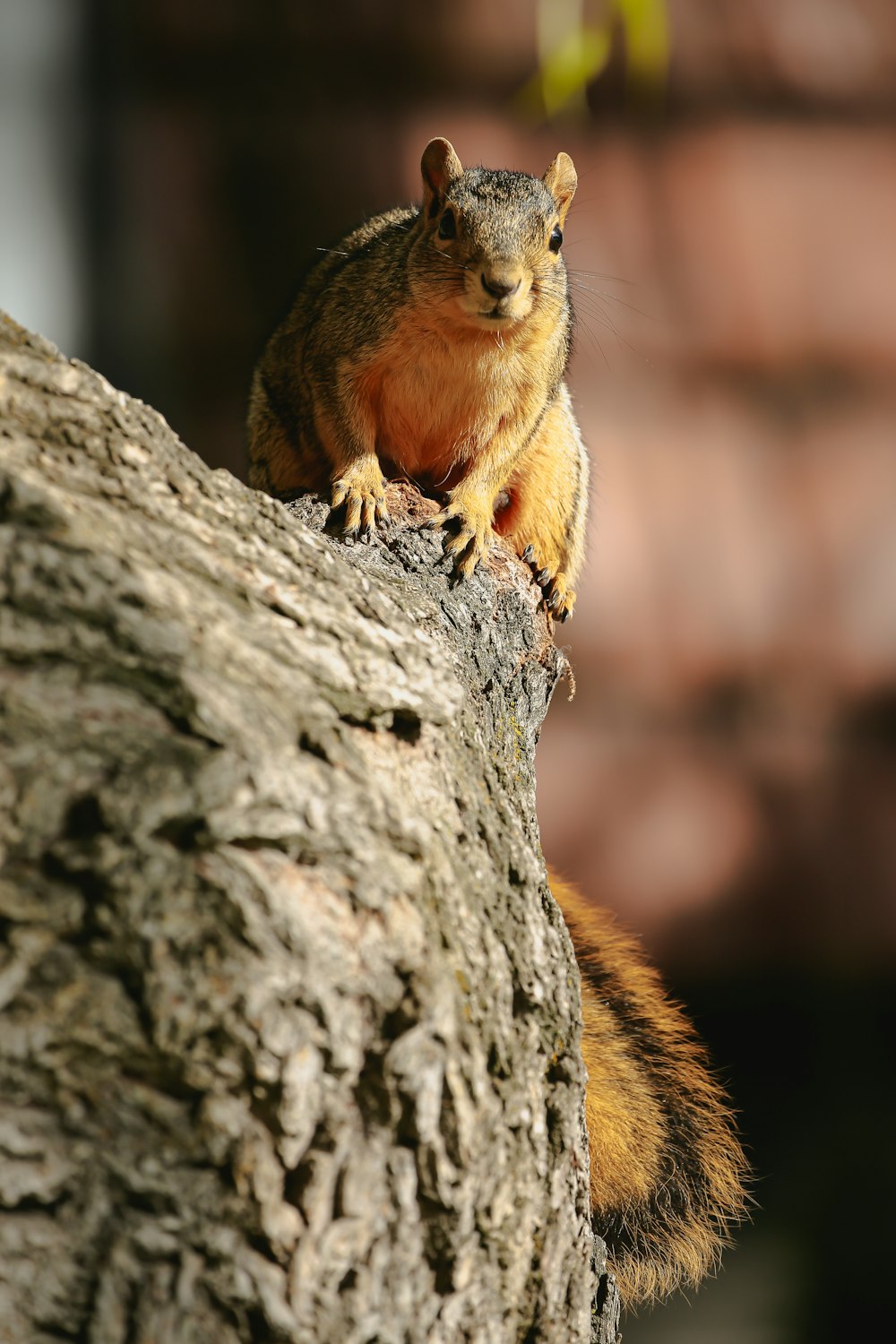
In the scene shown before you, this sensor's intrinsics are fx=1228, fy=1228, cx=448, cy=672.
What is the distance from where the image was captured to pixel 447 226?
138cm

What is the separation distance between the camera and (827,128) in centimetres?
216

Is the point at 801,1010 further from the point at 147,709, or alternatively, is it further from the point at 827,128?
the point at 147,709

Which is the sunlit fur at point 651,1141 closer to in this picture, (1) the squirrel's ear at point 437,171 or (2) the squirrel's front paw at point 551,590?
(2) the squirrel's front paw at point 551,590

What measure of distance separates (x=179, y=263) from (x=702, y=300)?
94 centimetres

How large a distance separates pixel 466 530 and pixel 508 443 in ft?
0.69

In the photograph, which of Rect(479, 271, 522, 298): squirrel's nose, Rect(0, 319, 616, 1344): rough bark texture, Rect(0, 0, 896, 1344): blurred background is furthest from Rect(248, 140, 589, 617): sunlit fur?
Rect(0, 0, 896, 1344): blurred background

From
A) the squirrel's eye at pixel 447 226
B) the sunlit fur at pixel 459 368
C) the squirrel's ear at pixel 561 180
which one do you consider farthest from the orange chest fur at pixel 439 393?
the squirrel's ear at pixel 561 180

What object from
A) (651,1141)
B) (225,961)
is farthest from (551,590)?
(225,961)

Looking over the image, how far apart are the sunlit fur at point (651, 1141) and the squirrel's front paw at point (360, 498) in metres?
0.61

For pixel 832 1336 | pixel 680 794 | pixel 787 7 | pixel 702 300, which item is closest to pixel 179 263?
pixel 702 300

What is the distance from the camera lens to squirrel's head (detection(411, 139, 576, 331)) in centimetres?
132

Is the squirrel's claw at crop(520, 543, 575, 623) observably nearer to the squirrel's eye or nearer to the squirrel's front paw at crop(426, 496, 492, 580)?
the squirrel's front paw at crop(426, 496, 492, 580)

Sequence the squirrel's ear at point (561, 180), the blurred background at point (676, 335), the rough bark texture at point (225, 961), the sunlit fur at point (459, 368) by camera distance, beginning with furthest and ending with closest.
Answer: the blurred background at point (676, 335) → the squirrel's ear at point (561, 180) → the sunlit fur at point (459, 368) → the rough bark texture at point (225, 961)

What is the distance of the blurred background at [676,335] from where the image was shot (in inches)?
83.3
